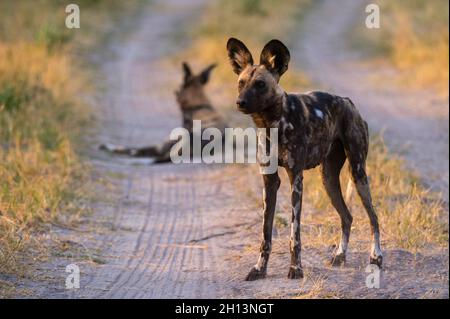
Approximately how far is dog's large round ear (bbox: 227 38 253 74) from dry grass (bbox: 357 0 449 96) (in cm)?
762

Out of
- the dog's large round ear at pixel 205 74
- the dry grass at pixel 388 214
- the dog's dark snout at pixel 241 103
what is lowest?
the dry grass at pixel 388 214

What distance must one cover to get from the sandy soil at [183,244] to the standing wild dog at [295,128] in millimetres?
241

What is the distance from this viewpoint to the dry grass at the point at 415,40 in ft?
43.3

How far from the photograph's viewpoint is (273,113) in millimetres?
5066

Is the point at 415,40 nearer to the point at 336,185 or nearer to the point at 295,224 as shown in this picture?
the point at 336,185

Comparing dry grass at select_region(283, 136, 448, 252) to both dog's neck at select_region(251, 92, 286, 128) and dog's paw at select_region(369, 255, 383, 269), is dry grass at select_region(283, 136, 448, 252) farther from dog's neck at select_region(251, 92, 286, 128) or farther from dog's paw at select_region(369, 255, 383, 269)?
dog's neck at select_region(251, 92, 286, 128)

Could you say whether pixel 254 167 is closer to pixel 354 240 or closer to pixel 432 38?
pixel 354 240

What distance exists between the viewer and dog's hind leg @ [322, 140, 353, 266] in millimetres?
5582

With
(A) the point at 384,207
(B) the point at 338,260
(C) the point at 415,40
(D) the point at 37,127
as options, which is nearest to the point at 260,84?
(B) the point at 338,260

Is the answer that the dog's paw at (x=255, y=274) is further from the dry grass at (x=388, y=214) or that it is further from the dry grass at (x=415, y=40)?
the dry grass at (x=415, y=40)

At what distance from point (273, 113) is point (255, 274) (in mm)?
932

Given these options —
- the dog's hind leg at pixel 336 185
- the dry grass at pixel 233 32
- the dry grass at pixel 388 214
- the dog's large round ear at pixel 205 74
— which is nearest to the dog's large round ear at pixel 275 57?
the dog's hind leg at pixel 336 185

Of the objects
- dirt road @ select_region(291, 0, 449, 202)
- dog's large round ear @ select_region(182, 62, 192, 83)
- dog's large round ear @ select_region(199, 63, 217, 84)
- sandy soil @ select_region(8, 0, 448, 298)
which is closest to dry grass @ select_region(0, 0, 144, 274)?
sandy soil @ select_region(8, 0, 448, 298)
